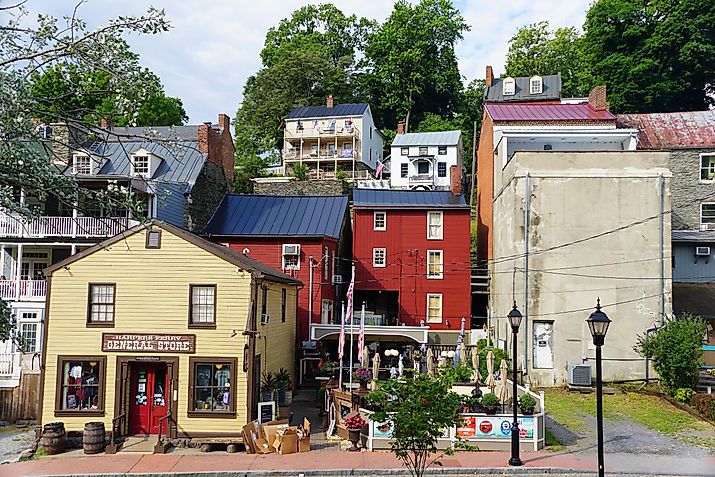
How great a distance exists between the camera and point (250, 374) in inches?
795

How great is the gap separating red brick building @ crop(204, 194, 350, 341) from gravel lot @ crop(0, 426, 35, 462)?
43.5 feet

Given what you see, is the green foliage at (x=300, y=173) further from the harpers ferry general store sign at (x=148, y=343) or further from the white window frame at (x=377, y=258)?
the harpers ferry general store sign at (x=148, y=343)

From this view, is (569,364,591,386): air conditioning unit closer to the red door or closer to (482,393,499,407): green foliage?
(482,393,499,407): green foliage

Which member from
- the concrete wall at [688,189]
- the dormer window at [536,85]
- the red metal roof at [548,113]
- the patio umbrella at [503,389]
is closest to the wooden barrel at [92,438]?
the patio umbrella at [503,389]

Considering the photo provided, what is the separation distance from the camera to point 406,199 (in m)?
38.4

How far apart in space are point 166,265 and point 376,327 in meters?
13.3

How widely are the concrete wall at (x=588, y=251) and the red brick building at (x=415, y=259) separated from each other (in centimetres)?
717

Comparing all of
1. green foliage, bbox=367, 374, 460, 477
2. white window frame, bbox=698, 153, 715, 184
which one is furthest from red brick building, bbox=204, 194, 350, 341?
white window frame, bbox=698, 153, 715, 184

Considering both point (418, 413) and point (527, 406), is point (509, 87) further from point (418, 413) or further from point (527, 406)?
point (418, 413)

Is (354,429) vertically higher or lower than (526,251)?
lower

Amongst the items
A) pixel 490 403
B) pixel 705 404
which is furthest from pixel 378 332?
pixel 705 404

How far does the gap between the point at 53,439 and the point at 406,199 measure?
2364cm

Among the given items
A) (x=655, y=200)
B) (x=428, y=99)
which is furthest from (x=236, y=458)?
(x=428, y=99)

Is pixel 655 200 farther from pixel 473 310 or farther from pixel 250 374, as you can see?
pixel 250 374
